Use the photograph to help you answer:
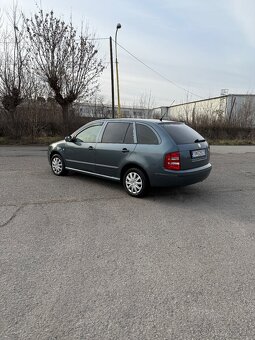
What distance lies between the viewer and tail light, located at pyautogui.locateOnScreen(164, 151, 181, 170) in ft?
16.4

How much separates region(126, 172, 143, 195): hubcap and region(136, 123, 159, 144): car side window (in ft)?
2.28

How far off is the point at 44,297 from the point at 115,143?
3.87 m

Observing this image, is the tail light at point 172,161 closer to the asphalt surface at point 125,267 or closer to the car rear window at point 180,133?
the car rear window at point 180,133

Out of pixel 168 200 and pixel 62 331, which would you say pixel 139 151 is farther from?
pixel 62 331

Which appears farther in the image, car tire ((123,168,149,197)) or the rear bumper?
car tire ((123,168,149,197))

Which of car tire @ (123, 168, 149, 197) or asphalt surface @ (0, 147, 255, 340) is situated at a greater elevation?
car tire @ (123, 168, 149, 197)

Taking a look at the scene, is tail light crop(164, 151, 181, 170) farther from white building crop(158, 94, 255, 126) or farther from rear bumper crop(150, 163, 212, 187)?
white building crop(158, 94, 255, 126)

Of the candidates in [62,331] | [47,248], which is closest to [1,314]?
[62,331]

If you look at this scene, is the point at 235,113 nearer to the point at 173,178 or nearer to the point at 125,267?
the point at 173,178

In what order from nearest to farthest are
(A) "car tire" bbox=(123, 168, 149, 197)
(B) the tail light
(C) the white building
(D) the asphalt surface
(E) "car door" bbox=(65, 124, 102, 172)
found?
(D) the asphalt surface
(B) the tail light
(A) "car tire" bbox=(123, 168, 149, 197)
(E) "car door" bbox=(65, 124, 102, 172)
(C) the white building

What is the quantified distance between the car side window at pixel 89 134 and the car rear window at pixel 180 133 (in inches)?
68.5

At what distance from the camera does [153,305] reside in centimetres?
237

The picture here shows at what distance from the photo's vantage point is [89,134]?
21.3 feet

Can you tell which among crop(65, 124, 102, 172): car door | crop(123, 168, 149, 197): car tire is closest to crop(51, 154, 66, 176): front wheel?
crop(65, 124, 102, 172): car door
